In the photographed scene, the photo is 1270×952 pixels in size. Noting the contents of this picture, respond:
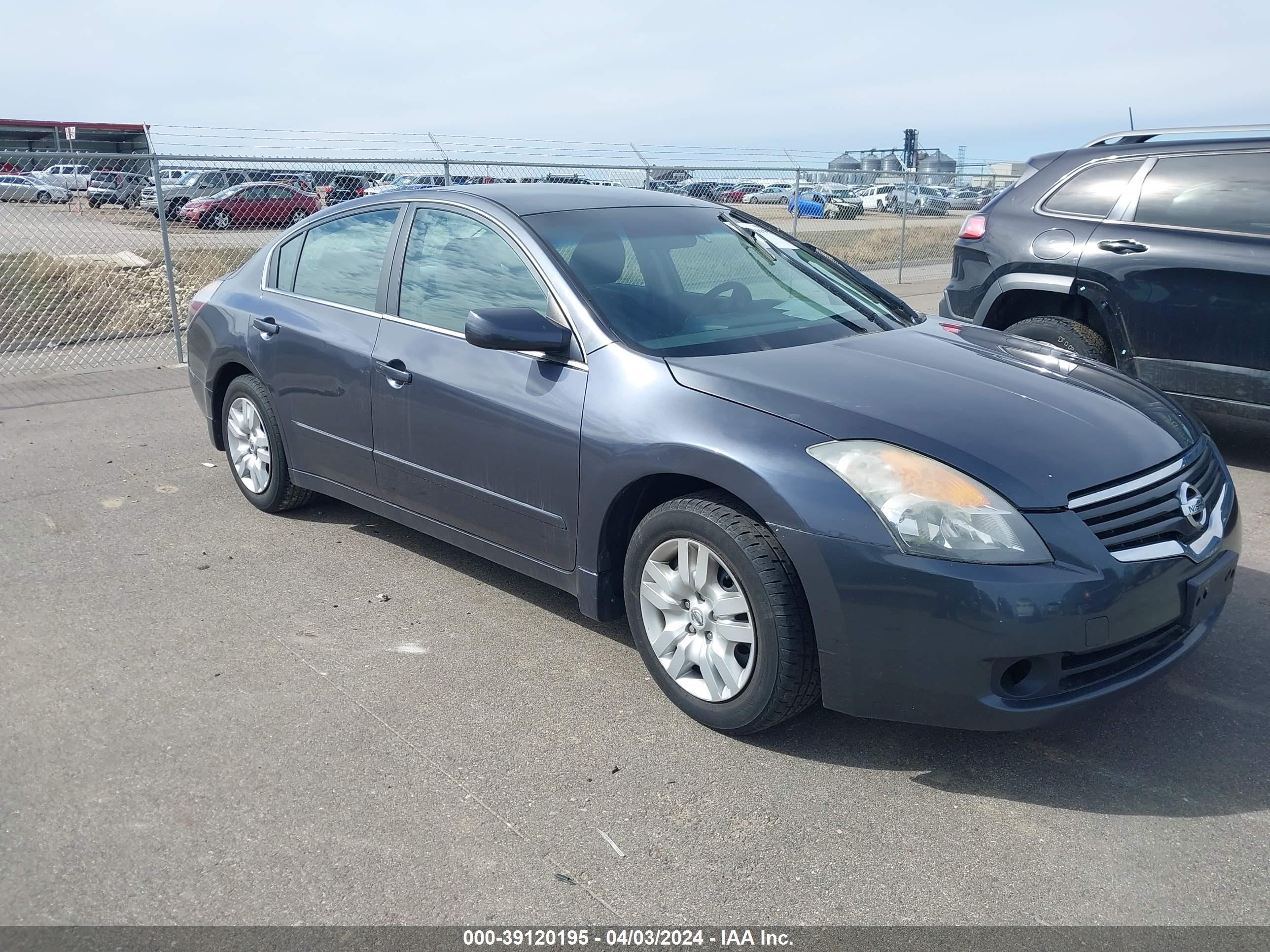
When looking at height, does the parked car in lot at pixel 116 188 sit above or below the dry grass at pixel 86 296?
above

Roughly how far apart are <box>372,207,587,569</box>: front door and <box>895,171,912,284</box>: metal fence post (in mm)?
13002

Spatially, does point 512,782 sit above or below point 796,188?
below

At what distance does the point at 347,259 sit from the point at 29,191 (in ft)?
24.1

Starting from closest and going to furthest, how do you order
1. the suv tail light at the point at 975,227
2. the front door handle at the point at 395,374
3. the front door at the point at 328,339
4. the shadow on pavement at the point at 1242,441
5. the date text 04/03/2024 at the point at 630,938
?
the date text 04/03/2024 at the point at 630,938 → the front door handle at the point at 395,374 → the front door at the point at 328,339 → the shadow on pavement at the point at 1242,441 → the suv tail light at the point at 975,227

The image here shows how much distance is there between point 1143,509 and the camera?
3238mm

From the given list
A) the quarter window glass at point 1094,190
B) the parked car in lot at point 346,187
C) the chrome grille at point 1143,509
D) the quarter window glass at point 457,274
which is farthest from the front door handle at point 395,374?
the parked car in lot at point 346,187

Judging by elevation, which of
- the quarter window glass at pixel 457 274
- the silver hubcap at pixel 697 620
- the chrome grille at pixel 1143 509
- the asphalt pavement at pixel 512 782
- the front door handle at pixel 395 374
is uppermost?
the quarter window glass at pixel 457 274

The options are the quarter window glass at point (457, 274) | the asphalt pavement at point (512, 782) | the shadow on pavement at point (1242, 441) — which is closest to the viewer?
the asphalt pavement at point (512, 782)

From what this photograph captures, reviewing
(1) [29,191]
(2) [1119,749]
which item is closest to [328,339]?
(2) [1119,749]

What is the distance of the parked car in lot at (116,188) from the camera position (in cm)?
1002

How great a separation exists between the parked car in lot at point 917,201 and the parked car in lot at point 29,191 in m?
11.2

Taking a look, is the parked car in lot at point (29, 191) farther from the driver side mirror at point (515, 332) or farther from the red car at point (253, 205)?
the driver side mirror at point (515, 332)

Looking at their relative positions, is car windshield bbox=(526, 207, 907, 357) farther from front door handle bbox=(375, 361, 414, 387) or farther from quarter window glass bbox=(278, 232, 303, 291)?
quarter window glass bbox=(278, 232, 303, 291)

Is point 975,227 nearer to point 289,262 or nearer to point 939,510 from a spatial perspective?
point 289,262
